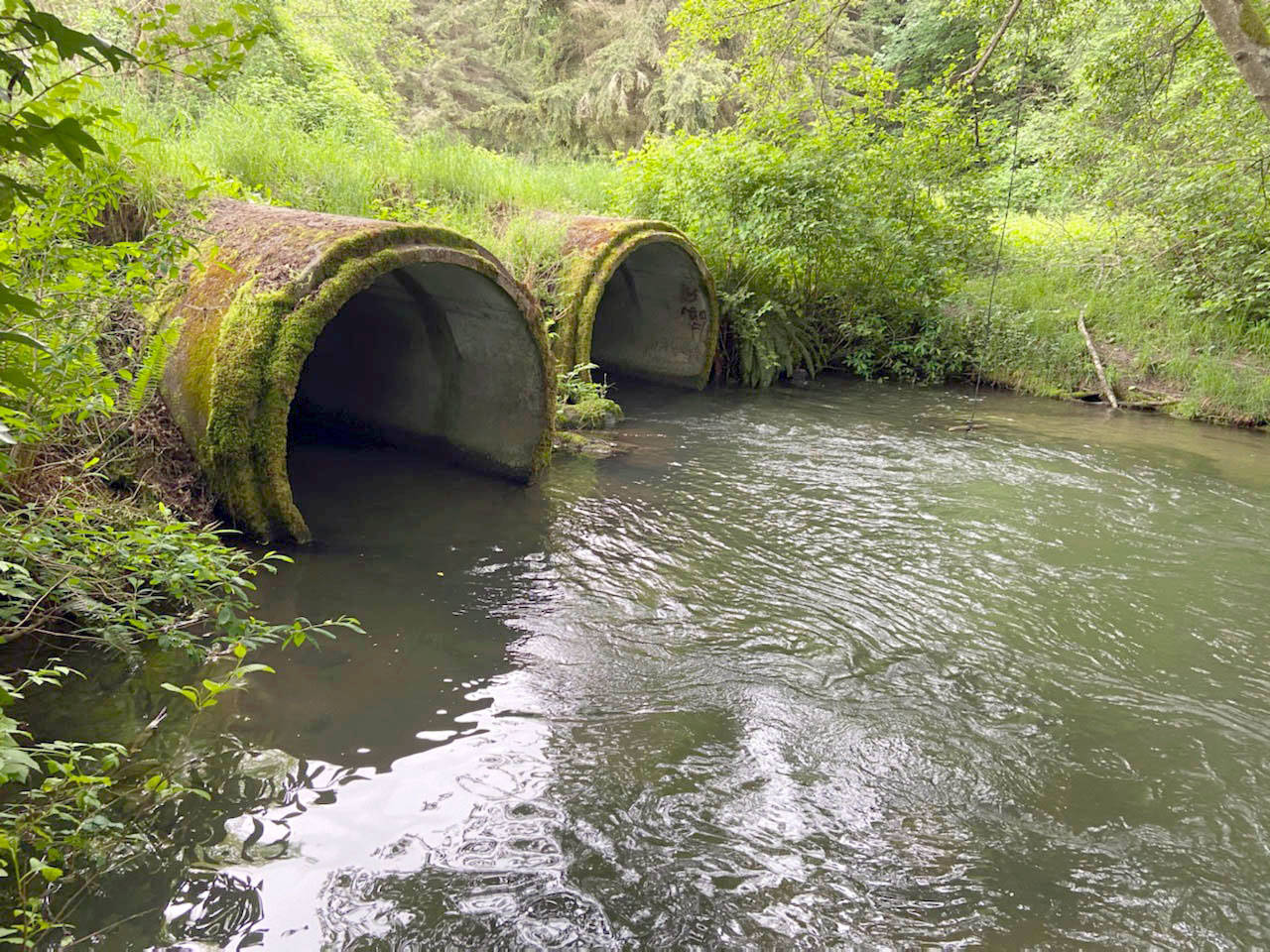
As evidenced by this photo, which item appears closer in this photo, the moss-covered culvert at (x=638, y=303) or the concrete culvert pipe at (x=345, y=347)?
the concrete culvert pipe at (x=345, y=347)

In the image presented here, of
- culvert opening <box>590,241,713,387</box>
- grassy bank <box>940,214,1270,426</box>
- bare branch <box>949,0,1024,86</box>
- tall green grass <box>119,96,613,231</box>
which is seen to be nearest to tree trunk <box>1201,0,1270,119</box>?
bare branch <box>949,0,1024,86</box>

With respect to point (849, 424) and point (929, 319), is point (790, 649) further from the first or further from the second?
point (929, 319)

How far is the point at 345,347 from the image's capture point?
689 centimetres

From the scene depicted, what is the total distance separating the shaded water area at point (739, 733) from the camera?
2275 mm

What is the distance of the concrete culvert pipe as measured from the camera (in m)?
4.18

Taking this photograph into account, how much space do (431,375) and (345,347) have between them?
3.56 ft

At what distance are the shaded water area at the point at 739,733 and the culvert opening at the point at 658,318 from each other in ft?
13.6

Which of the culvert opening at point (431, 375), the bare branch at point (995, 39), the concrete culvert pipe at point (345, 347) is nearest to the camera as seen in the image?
the concrete culvert pipe at point (345, 347)

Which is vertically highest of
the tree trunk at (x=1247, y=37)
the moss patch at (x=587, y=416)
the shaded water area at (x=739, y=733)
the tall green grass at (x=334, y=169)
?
the tree trunk at (x=1247, y=37)

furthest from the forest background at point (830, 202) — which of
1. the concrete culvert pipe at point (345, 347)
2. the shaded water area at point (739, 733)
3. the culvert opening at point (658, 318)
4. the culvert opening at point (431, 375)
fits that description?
the culvert opening at point (431, 375)

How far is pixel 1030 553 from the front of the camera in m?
5.12

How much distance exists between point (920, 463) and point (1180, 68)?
7984 millimetres

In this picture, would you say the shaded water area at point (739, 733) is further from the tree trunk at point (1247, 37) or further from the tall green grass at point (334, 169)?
the tree trunk at point (1247, 37)

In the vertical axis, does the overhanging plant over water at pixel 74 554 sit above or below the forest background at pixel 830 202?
below
